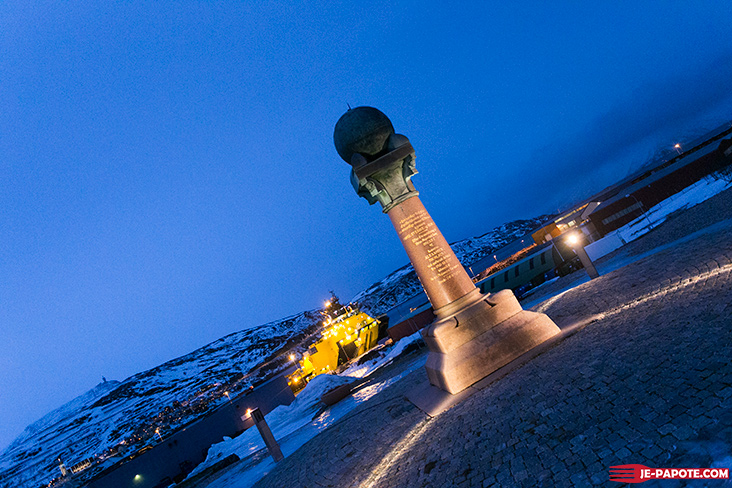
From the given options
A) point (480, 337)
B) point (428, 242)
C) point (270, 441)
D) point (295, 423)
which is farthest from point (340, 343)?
point (480, 337)

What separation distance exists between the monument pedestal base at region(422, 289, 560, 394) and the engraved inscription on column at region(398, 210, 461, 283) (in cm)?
79

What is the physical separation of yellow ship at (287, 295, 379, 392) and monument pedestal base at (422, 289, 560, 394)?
2279cm

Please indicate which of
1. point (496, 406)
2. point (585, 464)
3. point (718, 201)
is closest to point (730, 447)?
point (585, 464)

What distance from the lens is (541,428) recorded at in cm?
393

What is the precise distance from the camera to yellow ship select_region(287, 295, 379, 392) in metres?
29.2

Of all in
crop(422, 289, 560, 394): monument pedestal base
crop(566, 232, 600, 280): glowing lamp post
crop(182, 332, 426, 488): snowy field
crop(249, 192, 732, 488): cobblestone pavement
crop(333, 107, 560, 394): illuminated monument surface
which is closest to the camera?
crop(249, 192, 732, 488): cobblestone pavement

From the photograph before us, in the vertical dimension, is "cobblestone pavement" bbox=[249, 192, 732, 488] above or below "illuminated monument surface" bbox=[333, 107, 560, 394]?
below

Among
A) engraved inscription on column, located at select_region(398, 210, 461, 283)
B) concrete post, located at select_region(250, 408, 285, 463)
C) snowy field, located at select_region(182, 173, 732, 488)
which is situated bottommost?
snowy field, located at select_region(182, 173, 732, 488)

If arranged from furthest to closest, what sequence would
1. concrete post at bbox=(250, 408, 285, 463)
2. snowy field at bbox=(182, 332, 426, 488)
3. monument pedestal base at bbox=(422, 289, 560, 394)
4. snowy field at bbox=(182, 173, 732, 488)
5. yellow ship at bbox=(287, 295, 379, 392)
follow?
1. yellow ship at bbox=(287, 295, 379, 392)
2. snowy field at bbox=(182, 332, 426, 488)
3. snowy field at bbox=(182, 173, 732, 488)
4. concrete post at bbox=(250, 408, 285, 463)
5. monument pedestal base at bbox=(422, 289, 560, 394)

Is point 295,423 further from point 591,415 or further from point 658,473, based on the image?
point 658,473

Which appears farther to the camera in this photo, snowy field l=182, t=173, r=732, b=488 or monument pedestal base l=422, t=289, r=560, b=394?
snowy field l=182, t=173, r=732, b=488

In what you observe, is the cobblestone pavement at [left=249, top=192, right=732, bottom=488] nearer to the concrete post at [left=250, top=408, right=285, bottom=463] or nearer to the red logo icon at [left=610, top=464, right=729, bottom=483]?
the red logo icon at [left=610, top=464, right=729, bottom=483]

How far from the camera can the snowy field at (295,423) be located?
10.8m

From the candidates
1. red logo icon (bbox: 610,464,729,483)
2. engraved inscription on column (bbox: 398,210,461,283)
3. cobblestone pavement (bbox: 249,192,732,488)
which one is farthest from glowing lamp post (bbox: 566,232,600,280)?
red logo icon (bbox: 610,464,729,483)
